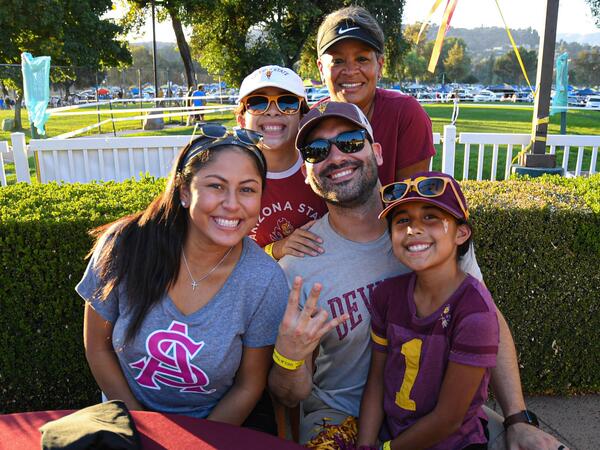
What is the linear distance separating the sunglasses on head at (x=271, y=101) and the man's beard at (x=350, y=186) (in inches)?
24.1

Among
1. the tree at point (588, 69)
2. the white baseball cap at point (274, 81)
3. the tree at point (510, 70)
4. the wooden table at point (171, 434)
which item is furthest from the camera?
the tree at point (510, 70)

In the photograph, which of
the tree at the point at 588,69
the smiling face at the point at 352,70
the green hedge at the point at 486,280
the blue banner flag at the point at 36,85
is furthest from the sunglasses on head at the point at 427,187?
the tree at the point at 588,69

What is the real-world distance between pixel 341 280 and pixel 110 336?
38.8 inches

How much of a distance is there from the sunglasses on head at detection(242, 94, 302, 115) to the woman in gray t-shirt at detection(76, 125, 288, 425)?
67cm

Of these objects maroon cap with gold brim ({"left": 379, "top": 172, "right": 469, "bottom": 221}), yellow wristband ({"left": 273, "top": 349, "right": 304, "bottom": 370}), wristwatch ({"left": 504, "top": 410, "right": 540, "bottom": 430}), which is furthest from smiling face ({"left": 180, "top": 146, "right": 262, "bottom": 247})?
wristwatch ({"left": 504, "top": 410, "right": 540, "bottom": 430})

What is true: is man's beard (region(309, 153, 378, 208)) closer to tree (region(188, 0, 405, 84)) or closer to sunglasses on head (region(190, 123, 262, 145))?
sunglasses on head (region(190, 123, 262, 145))

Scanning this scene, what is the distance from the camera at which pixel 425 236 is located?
2.09 meters

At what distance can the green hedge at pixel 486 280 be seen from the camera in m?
3.17

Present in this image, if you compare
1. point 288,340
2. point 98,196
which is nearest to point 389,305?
point 288,340

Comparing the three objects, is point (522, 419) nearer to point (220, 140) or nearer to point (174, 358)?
point (174, 358)

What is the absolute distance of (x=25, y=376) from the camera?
340cm

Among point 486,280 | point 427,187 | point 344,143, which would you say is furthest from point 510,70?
point 427,187

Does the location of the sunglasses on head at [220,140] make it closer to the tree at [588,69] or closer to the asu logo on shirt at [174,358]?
the asu logo on shirt at [174,358]

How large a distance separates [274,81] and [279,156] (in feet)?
1.24
